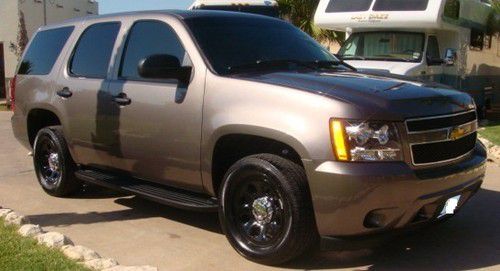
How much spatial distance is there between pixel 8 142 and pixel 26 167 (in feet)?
10.5

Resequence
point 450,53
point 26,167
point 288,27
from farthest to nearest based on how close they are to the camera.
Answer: point 450,53 → point 26,167 → point 288,27

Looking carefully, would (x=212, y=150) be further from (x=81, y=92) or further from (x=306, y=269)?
(x=81, y=92)

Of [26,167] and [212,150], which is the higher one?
[212,150]

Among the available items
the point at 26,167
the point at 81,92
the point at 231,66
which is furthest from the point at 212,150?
the point at 26,167

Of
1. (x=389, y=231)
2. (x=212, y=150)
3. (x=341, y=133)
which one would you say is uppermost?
(x=341, y=133)

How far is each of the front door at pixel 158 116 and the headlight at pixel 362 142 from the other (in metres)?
1.24

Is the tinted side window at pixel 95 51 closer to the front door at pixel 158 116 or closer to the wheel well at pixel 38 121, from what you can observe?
the front door at pixel 158 116

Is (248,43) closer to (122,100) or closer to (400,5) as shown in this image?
(122,100)

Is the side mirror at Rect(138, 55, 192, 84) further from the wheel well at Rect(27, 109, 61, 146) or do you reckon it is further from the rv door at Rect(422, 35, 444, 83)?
the rv door at Rect(422, 35, 444, 83)

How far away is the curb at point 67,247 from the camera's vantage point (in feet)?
14.3

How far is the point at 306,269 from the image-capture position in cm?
451

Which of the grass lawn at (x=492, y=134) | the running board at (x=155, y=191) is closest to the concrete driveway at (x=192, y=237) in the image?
the running board at (x=155, y=191)

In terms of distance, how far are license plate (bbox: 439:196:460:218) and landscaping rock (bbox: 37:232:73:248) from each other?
2.83 meters

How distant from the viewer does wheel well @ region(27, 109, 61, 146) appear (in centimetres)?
690
